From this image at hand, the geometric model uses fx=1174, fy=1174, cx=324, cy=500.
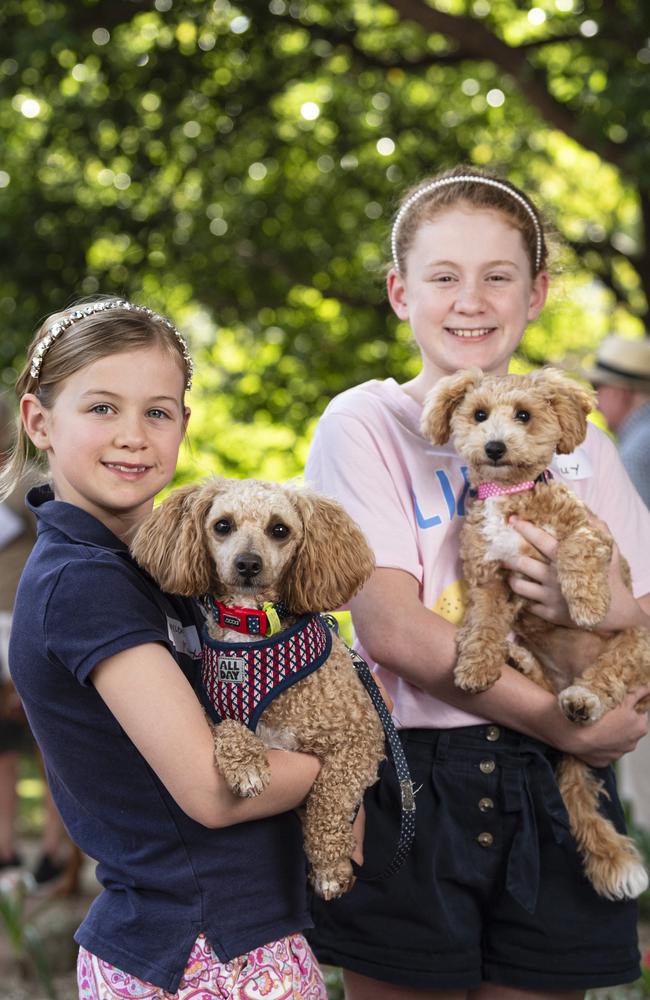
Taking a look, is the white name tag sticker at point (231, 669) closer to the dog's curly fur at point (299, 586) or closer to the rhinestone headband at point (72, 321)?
the dog's curly fur at point (299, 586)

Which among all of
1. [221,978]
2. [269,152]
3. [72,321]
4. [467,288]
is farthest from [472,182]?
[269,152]

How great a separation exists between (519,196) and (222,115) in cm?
467

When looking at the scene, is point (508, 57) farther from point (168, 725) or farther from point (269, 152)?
point (168, 725)

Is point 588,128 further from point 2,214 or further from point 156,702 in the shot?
point 156,702

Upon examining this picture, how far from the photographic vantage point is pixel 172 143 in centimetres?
652

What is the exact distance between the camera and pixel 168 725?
5.75ft

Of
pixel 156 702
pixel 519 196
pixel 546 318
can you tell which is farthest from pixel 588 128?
pixel 156 702

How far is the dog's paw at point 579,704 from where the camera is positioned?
2.16 meters

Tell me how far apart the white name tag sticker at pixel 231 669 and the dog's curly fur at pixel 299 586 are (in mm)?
46

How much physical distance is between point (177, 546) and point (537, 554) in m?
0.77

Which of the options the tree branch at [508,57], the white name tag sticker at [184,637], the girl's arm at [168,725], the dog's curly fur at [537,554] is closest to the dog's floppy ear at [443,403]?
the dog's curly fur at [537,554]

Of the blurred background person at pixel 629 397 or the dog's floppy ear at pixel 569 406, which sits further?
the blurred background person at pixel 629 397

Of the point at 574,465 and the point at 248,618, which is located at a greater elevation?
the point at 574,465

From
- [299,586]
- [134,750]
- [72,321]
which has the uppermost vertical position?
[72,321]
